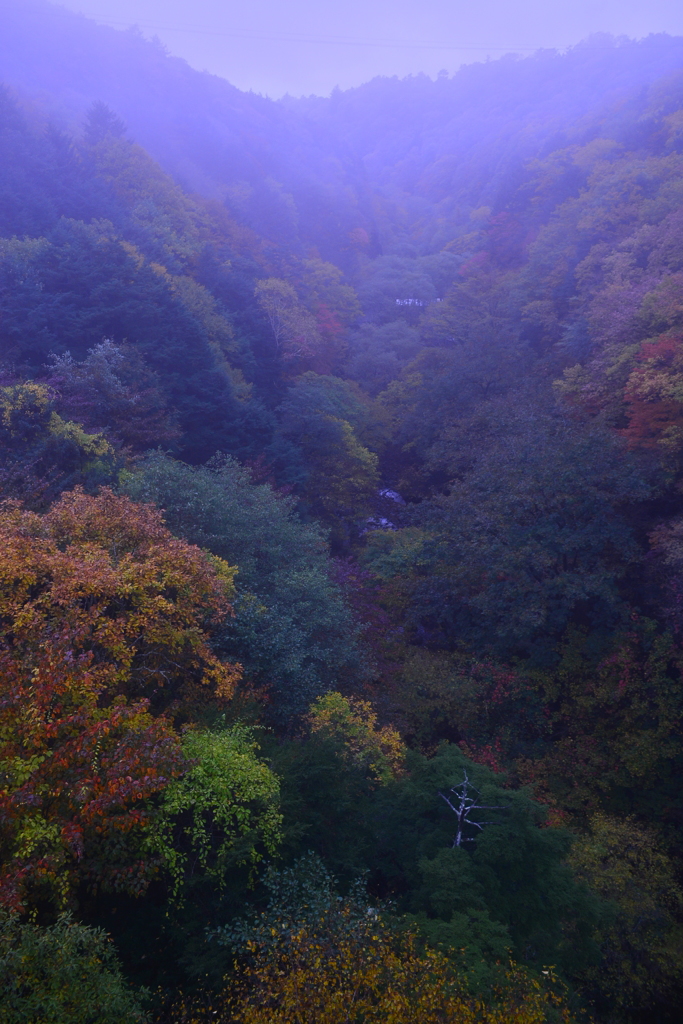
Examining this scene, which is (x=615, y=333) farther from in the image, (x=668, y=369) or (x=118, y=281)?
(x=118, y=281)

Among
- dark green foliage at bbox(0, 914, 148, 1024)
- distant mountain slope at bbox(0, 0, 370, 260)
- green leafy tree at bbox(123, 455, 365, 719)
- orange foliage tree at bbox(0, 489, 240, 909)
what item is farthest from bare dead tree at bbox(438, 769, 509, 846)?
distant mountain slope at bbox(0, 0, 370, 260)

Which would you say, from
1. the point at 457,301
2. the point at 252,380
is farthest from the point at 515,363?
the point at 252,380

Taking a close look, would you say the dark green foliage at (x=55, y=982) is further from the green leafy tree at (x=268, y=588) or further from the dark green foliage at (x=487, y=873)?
the green leafy tree at (x=268, y=588)

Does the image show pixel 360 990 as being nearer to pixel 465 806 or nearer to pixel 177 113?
pixel 465 806

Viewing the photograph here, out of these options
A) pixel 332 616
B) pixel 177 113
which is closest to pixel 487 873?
pixel 332 616

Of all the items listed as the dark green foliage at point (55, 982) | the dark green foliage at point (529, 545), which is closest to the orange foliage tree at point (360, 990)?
the dark green foliage at point (55, 982)

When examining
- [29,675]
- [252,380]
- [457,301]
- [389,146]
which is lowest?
[29,675]
